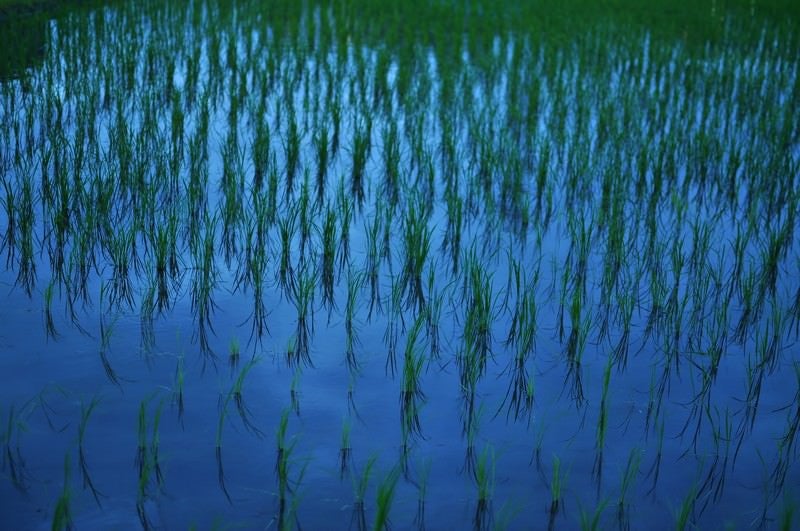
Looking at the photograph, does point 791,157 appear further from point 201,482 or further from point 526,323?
point 201,482

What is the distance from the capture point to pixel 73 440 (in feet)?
8.03

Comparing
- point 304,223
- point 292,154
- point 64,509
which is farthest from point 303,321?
point 292,154

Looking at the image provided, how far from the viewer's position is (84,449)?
2414 mm

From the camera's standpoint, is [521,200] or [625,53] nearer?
[521,200]

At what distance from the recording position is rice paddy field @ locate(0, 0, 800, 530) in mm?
2391

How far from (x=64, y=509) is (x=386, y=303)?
1459mm

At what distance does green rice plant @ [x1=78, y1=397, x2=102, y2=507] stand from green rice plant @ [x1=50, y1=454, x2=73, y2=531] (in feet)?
0.14

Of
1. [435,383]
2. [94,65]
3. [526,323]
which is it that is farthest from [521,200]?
[94,65]

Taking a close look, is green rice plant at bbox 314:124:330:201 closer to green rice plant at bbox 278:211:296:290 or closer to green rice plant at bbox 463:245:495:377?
green rice plant at bbox 278:211:296:290

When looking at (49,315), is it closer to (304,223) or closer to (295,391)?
(295,391)

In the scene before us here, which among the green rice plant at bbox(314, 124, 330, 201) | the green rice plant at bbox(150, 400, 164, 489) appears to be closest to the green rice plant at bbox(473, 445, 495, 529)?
the green rice plant at bbox(150, 400, 164, 489)

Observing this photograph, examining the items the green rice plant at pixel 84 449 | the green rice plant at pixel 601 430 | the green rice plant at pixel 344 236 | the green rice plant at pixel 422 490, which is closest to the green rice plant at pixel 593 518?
the green rice plant at pixel 601 430

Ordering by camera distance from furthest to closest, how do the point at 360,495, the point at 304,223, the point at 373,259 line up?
the point at 304,223 < the point at 373,259 < the point at 360,495

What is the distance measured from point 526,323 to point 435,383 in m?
0.40
